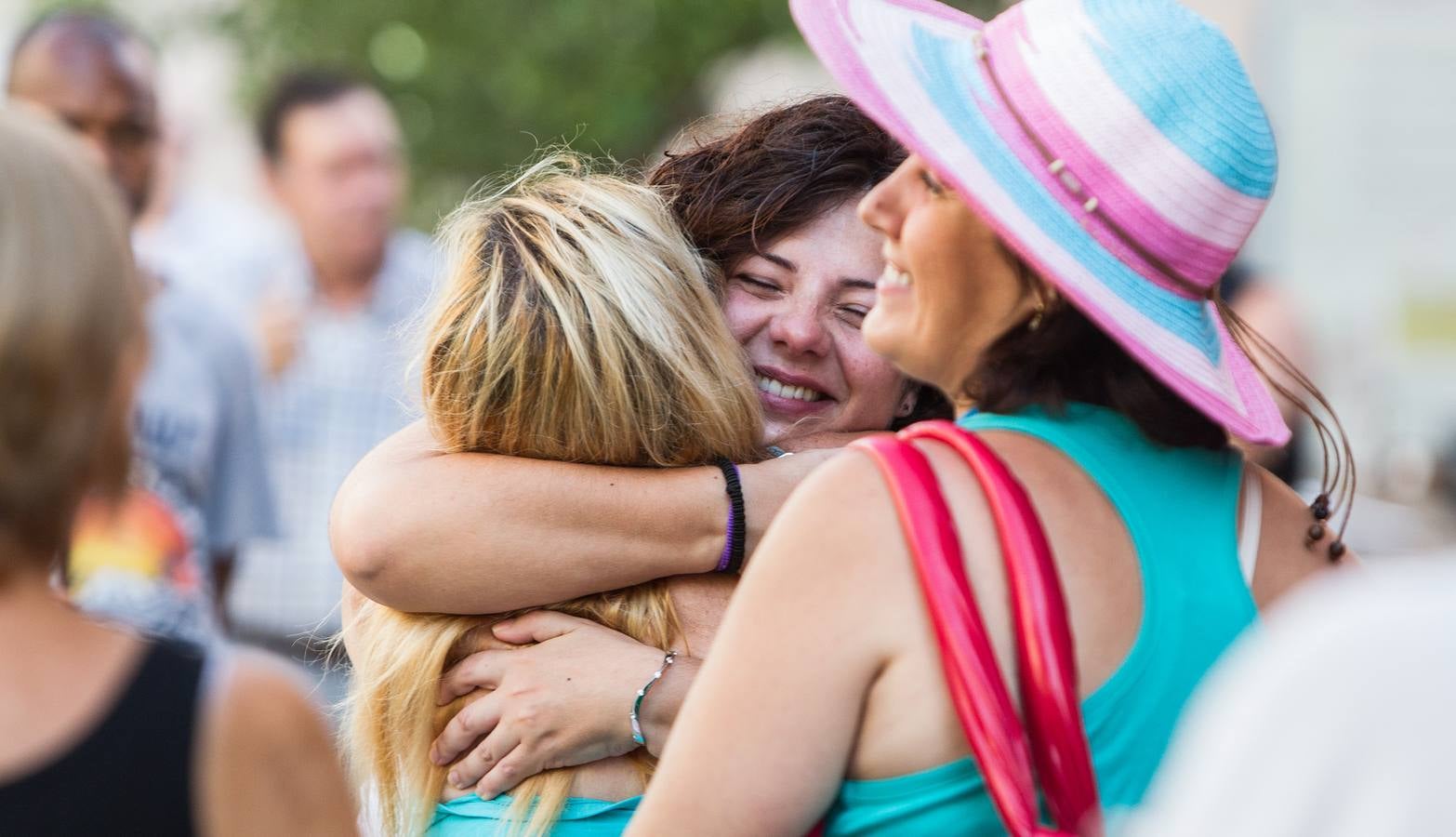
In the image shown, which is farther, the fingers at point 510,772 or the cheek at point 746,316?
the cheek at point 746,316

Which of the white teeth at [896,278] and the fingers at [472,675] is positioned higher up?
the white teeth at [896,278]

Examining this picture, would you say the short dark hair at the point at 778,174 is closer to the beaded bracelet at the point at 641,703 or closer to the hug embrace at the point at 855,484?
the hug embrace at the point at 855,484

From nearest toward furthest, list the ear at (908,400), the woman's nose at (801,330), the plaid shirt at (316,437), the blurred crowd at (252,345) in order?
the woman's nose at (801,330) < the ear at (908,400) < the blurred crowd at (252,345) < the plaid shirt at (316,437)

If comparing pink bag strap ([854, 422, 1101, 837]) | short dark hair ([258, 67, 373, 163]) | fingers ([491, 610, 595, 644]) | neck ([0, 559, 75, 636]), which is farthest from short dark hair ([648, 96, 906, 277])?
short dark hair ([258, 67, 373, 163])

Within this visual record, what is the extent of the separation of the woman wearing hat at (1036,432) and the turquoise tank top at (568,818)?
529 millimetres

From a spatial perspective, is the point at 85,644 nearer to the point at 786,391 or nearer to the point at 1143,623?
the point at 1143,623

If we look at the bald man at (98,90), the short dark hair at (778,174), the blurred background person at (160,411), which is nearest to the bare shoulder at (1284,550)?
the short dark hair at (778,174)

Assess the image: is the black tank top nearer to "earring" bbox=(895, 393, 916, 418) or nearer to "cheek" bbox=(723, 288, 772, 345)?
"cheek" bbox=(723, 288, 772, 345)

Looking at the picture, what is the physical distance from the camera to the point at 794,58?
460 inches

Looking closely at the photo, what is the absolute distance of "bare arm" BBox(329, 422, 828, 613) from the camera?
2035 mm

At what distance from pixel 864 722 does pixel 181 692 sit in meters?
0.61

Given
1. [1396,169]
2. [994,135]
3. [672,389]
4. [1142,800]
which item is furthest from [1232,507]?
[1396,169]

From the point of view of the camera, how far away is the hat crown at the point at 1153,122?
158 cm

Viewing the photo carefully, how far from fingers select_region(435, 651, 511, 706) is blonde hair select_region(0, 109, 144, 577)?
2.71 feet
